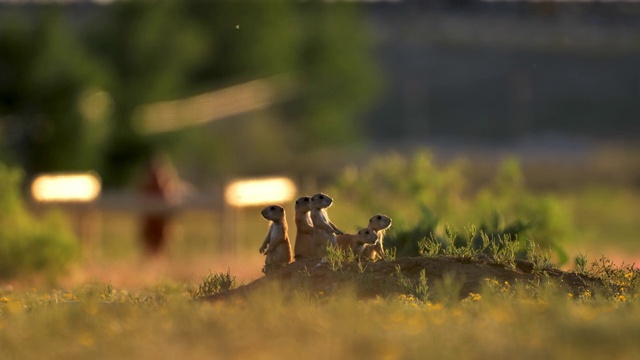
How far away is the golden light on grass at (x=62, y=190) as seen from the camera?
23.6 meters

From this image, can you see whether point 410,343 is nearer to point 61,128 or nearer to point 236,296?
point 236,296

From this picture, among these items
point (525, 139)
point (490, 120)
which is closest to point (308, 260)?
point (525, 139)

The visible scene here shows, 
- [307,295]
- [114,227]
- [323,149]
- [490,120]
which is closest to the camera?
[307,295]

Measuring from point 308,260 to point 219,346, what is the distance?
343 cm

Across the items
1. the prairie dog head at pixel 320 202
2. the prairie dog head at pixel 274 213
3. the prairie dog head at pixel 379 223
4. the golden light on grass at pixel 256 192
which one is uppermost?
the golden light on grass at pixel 256 192

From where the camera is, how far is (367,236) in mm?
12141

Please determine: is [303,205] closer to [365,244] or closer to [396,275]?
[365,244]

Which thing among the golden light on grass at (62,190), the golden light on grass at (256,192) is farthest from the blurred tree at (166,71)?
the golden light on grass at (62,190)

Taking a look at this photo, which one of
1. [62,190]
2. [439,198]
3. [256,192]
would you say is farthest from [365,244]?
[256,192]

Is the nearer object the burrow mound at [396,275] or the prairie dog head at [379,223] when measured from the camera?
the burrow mound at [396,275]

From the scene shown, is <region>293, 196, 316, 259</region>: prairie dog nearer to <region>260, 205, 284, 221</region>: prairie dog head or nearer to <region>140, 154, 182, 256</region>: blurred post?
<region>260, 205, 284, 221</region>: prairie dog head

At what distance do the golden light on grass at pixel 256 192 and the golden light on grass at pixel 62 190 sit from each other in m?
2.06

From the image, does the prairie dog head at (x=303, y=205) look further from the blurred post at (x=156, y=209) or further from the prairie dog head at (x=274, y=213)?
the blurred post at (x=156, y=209)

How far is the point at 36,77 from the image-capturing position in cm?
4000
